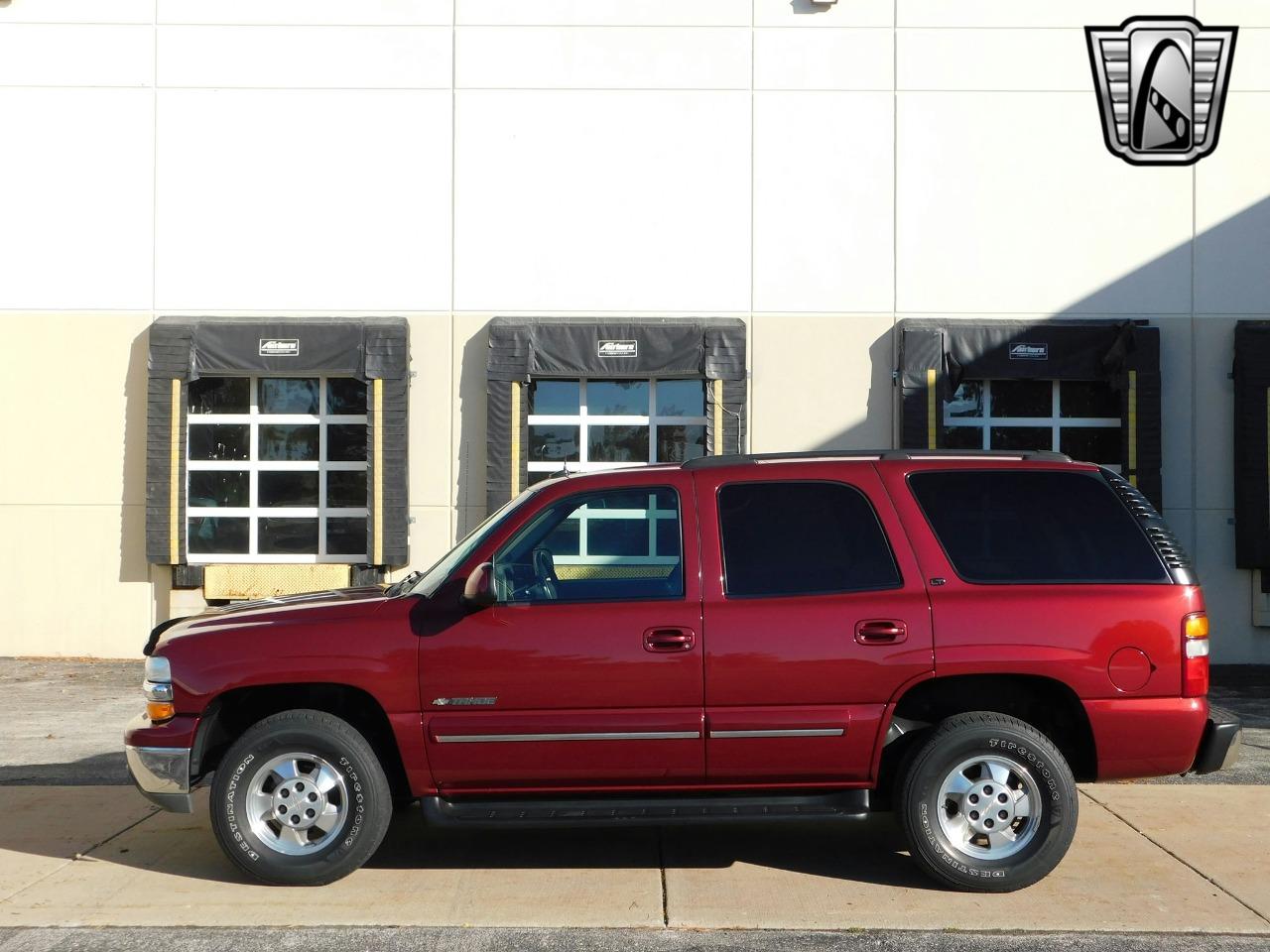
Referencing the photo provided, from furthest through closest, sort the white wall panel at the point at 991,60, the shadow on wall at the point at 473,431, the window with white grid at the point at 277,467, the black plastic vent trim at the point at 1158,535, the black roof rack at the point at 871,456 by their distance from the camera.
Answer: the window with white grid at the point at 277,467, the white wall panel at the point at 991,60, the shadow on wall at the point at 473,431, the black roof rack at the point at 871,456, the black plastic vent trim at the point at 1158,535

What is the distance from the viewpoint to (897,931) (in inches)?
204

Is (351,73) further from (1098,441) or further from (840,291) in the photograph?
(1098,441)

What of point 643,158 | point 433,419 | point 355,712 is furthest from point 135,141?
point 355,712

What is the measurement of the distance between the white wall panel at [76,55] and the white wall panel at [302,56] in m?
0.23

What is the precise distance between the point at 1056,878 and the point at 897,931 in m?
1.13

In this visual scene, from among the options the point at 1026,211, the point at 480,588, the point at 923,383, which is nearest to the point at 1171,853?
the point at 480,588

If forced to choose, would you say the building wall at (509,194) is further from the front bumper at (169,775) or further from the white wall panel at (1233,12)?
the front bumper at (169,775)

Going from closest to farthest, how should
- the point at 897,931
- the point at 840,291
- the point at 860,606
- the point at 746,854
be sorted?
the point at 897,931 → the point at 860,606 → the point at 746,854 → the point at 840,291

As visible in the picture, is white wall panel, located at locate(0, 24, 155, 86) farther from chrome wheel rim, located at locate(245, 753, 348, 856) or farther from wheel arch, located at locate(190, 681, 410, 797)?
chrome wheel rim, located at locate(245, 753, 348, 856)

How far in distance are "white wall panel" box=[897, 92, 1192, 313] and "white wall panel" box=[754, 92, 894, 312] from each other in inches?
8.9

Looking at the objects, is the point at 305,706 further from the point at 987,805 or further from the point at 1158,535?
the point at 1158,535

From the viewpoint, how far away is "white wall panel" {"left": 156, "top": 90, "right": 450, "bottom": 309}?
13.4 metres

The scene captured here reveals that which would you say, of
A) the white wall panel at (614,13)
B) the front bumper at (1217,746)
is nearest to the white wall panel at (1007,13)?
the white wall panel at (614,13)

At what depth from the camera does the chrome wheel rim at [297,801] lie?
18.7ft
